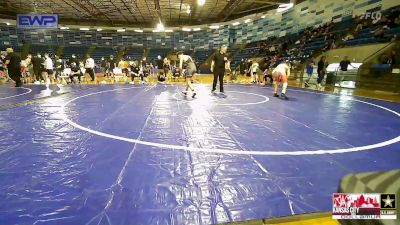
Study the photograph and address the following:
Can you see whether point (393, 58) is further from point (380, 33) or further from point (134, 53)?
point (134, 53)

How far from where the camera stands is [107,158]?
10.4 ft

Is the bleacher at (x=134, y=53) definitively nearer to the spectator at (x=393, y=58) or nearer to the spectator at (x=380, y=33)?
the spectator at (x=380, y=33)

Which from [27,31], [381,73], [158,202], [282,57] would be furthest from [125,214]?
[27,31]

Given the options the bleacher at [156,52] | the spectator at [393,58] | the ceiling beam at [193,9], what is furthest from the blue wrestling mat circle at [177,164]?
the bleacher at [156,52]

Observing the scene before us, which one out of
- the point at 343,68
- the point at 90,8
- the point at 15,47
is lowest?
the point at 343,68

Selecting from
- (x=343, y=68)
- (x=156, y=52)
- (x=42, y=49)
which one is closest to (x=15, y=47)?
(x=42, y=49)

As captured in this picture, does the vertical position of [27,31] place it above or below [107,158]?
above

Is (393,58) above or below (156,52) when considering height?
below

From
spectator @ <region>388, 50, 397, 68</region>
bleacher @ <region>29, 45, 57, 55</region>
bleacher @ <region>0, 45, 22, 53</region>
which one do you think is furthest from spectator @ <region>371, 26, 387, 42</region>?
bleacher @ <region>0, 45, 22, 53</region>

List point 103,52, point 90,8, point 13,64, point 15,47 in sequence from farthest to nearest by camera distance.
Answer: point 103,52, point 15,47, point 90,8, point 13,64

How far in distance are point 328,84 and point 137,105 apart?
40.9 feet

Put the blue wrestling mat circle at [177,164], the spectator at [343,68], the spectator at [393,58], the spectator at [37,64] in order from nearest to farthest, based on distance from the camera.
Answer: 1. the blue wrestling mat circle at [177,164]
2. the spectator at [393,58]
3. the spectator at [343,68]
4. the spectator at [37,64]

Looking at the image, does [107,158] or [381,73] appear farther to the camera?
[381,73]

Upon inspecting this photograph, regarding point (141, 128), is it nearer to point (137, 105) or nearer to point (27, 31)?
point (137, 105)
